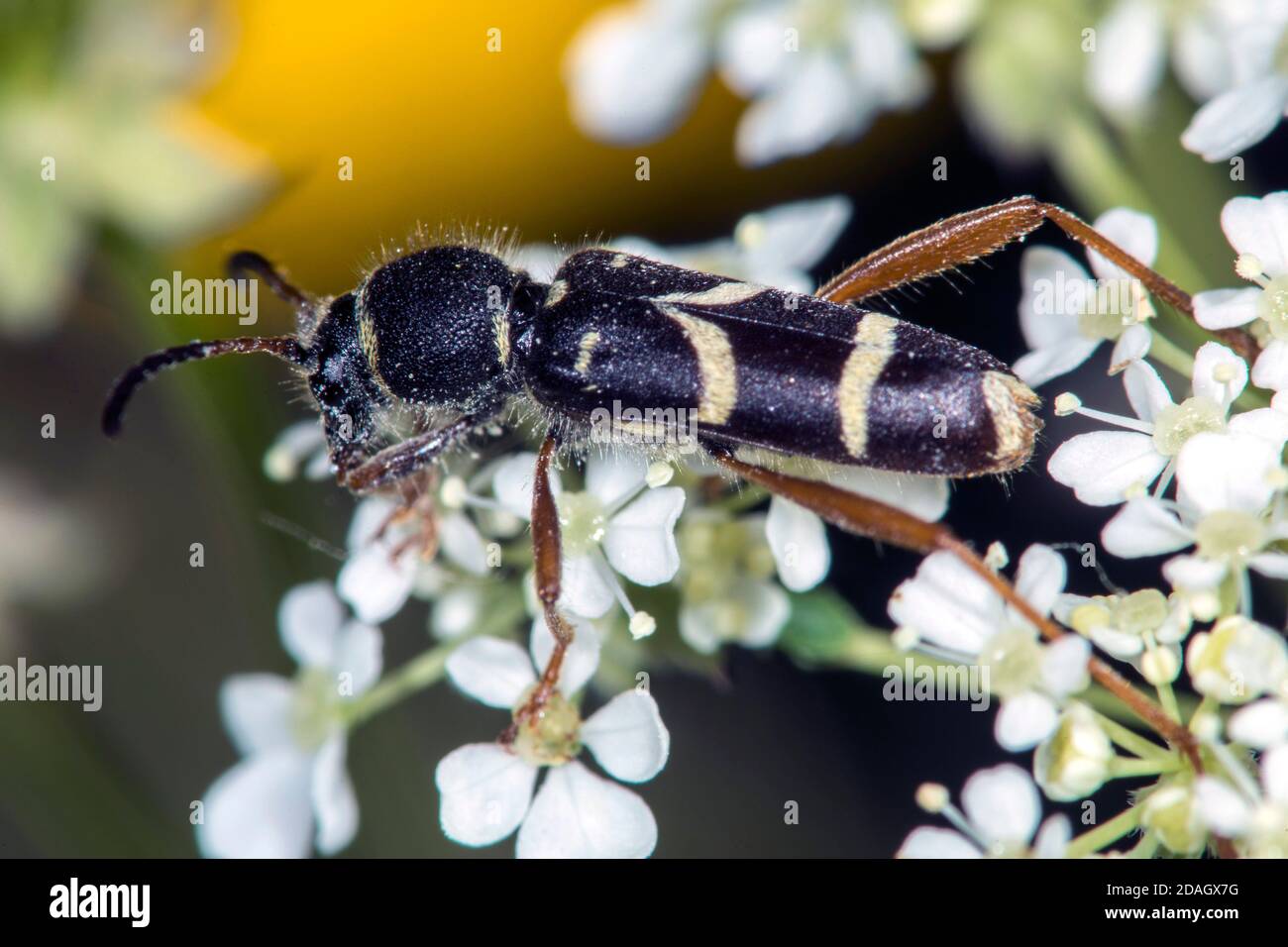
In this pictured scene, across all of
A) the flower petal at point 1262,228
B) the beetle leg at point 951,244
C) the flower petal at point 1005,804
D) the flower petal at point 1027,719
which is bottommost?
the flower petal at point 1005,804

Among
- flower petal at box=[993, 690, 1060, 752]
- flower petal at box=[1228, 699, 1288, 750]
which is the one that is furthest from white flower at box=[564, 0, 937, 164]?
flower petal at box=[1228, 699, 1288, 750]

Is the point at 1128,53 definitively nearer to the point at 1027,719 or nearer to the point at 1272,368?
the point at 1272,368

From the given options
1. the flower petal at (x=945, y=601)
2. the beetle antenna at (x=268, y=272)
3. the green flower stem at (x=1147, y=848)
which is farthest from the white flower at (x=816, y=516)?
the beetle antenna at (x=268, y=272)

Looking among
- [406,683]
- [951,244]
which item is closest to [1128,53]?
[951,244]

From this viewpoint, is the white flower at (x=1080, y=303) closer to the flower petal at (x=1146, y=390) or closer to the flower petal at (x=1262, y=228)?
the flower petal at (x=1146, y=390)
